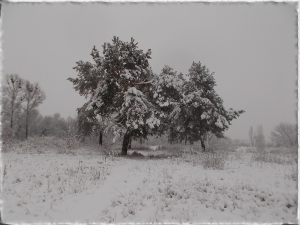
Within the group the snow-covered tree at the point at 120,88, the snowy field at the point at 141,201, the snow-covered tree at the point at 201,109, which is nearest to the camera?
the snowy field at the point at 141,201

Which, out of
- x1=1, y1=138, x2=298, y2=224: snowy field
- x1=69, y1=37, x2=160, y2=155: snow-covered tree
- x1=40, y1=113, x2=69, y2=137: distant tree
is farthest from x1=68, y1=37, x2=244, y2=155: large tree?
x1=40, y1=113, x2=69, y2=137: distant tree

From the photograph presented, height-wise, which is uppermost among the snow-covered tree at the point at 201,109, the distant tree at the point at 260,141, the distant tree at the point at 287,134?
the snow-covered tree at the point at 201,109

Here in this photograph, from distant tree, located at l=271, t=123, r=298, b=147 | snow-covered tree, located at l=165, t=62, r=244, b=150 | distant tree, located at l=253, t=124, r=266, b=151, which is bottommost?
distant tree, located at l=253, t=124, r=266, b=151

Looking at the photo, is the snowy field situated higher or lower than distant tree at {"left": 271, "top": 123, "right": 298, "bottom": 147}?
lower

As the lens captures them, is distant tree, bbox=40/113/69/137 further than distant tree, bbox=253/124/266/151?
Yes

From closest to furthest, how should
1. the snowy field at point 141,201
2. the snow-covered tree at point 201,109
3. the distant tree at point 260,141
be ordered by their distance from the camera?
the snowy field at point 141,201
the snow-covered tree at point 201,109
the distant tree at point 260,141

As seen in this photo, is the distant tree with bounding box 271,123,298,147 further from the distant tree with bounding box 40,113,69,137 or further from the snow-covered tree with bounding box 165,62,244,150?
the distant tree with bounding box 40,113,69,137

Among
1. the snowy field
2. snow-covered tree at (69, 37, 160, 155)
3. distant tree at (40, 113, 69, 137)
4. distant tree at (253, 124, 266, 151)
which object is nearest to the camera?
the snowy field

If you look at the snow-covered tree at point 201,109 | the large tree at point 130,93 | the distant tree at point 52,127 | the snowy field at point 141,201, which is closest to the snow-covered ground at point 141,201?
the snowy field at point 141,201

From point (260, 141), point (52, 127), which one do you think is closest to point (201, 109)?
point (260, 141)

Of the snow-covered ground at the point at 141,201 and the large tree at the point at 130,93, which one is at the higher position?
the large tree at the point at 130,93

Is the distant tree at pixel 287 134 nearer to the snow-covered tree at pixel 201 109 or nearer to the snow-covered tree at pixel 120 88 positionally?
the snow-covered tree at pixel 201 109

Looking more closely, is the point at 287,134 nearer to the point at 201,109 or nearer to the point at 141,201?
the point at 201,109

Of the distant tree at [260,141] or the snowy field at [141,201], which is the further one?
the distant tree at [260,141]
